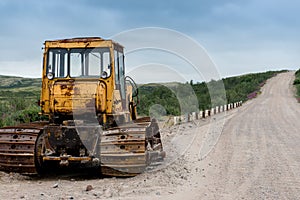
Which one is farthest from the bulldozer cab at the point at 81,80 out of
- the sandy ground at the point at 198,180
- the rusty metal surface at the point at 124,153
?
the sandy ground at the point at 198,180

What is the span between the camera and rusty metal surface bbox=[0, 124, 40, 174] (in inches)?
333

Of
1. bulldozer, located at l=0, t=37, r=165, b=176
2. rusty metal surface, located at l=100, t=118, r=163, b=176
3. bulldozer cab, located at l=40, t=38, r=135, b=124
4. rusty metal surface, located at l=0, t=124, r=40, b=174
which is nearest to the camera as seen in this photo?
rusty metal surface, located at l=100, t=118, r=163, b=176

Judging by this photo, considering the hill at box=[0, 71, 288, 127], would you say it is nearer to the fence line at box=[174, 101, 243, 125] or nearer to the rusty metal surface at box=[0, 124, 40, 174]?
the fence line at box=[174, 101, 243, 125]

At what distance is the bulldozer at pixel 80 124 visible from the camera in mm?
8273

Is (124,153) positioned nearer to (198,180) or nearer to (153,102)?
(198,180)

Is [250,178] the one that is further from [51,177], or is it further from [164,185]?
[51,177]

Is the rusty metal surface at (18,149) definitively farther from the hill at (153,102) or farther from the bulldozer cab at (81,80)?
the hill at (153,102)

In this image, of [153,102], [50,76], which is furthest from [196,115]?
Answer: [50,76]

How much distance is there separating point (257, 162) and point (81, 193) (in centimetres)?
521

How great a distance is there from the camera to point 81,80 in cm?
912

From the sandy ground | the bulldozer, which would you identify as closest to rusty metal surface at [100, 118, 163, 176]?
the bulldozer

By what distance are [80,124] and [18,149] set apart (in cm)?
143

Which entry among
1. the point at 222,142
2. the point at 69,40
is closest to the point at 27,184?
the point at 69,40

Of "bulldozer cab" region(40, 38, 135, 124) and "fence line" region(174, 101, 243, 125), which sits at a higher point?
"bulldozer cab" region(40, 38, 135, 124)
